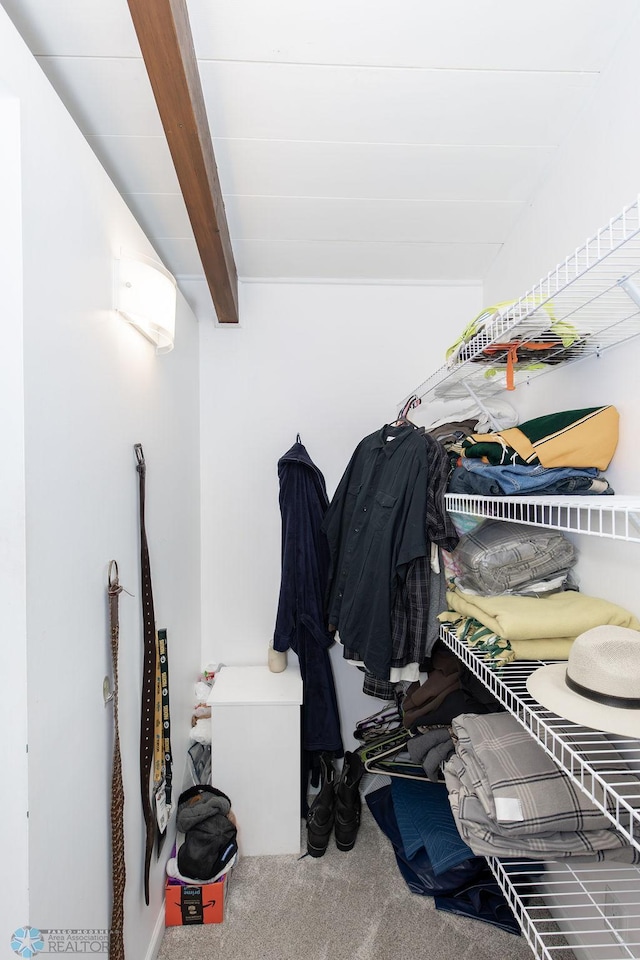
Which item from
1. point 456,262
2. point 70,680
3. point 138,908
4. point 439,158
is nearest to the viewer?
point 70,680

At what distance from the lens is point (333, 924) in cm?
163

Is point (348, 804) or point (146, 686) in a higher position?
point (146, 686)

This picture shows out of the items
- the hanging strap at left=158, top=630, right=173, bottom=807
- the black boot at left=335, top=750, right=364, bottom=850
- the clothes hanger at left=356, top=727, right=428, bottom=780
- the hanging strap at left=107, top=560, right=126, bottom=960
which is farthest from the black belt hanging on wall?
the clothes hanger at left=356, top=727, right=428, bottom=780

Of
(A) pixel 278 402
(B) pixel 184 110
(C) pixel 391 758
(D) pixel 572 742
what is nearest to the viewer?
(D) pixel 572 742

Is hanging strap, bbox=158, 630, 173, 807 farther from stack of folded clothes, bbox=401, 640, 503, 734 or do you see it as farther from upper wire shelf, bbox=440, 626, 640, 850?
upper wire shelf, bbox=440, 626, 640, 850

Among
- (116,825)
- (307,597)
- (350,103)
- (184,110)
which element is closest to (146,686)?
(116,825)

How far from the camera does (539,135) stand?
4.75 feet

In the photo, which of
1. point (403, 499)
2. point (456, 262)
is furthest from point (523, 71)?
point (403, 499)

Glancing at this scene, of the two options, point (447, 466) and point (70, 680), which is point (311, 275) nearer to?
→ point (447, 466)

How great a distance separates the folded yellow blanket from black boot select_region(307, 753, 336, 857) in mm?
1193

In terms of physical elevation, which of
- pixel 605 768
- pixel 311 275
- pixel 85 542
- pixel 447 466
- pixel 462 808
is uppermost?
pixel 311 275

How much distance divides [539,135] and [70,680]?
1868 mm

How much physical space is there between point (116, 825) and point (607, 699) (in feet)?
3.61

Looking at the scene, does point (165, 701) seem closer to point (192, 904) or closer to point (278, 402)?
point (192, 904)
